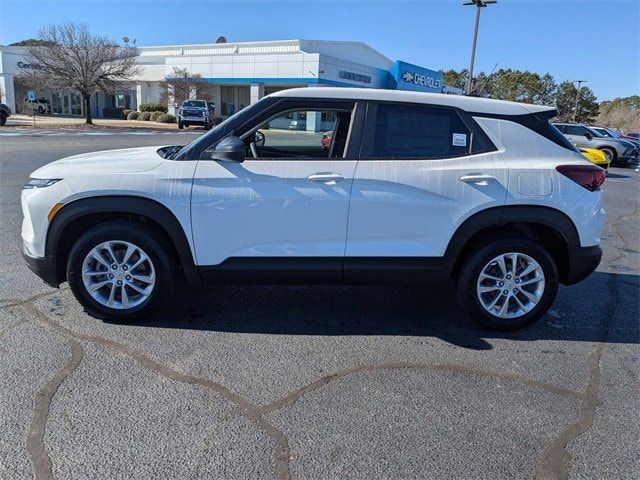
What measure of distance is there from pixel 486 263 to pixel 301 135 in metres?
1.81

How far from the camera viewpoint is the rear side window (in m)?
3.91

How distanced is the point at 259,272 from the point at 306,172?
0.85 m

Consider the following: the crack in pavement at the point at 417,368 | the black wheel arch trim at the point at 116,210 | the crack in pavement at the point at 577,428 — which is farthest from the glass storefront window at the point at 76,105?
the crack in pavement at the point at 577,428

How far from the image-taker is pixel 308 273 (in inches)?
155

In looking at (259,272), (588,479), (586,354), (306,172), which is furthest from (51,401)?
(586,354)

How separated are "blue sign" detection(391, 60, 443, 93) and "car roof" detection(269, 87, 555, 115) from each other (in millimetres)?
46923

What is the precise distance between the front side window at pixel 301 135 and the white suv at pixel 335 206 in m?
0.01

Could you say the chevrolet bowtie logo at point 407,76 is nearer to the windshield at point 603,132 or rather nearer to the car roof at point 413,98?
the windshield at point 603,132

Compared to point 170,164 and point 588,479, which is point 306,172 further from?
point 588,479

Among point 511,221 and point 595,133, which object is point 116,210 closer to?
point 511,221

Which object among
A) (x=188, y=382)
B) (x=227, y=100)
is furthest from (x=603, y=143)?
(x=227, y=100)

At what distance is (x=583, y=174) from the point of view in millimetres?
3900

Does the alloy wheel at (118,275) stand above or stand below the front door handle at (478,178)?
below

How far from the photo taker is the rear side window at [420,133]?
12.8 feet
